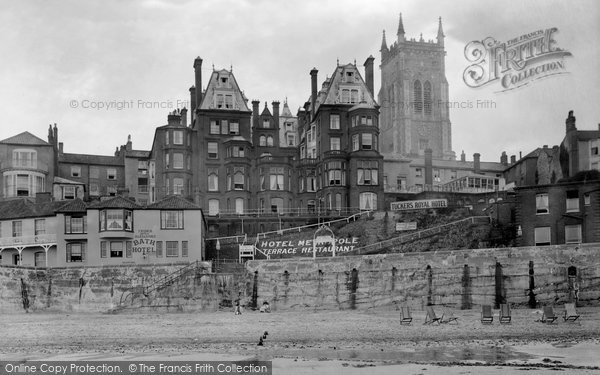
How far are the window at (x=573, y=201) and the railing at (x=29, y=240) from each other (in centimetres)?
4009

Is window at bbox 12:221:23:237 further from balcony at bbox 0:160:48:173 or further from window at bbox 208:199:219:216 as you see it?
window at bbox 208:199:219:216

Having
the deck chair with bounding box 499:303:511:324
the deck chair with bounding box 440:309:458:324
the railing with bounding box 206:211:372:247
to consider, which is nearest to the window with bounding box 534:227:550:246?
the deck chair with bounding box 440:309:458:324

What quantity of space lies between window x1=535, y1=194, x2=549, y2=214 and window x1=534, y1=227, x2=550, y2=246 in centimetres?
128

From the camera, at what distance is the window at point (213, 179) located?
8006cm

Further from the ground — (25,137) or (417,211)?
(25,137)

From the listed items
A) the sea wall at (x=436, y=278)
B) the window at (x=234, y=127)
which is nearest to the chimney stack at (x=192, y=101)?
the window at (x=234, y=127)

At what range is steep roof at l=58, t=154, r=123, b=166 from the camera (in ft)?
290

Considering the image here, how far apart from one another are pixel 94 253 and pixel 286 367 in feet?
113

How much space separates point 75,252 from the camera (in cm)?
6144

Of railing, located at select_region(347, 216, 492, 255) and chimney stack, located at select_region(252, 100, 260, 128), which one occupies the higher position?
chimney stack, located at select_region(252, 100, 260, 128)

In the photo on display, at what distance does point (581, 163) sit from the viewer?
237 feet

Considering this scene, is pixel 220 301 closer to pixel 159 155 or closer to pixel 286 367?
pixel 286 367

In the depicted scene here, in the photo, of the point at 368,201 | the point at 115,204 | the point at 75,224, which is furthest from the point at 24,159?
the point at 368,201

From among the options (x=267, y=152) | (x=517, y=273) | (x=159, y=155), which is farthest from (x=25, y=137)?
(x=517, y=273)
